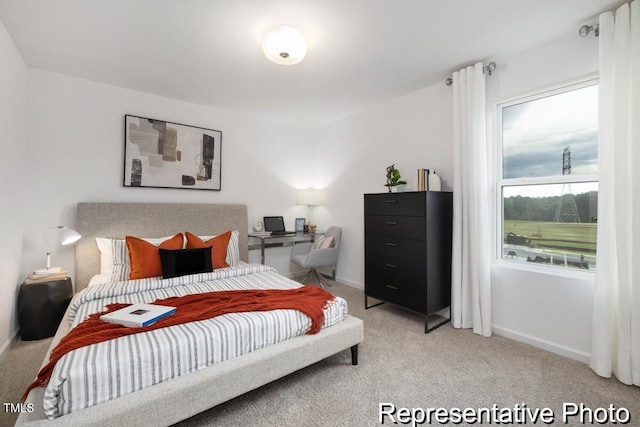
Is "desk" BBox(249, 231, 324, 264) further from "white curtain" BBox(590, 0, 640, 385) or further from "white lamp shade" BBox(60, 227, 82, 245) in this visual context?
"white curtain" BBox(590, 0, 640, 385)

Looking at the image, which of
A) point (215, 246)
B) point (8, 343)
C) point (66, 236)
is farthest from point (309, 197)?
point (8, 343)

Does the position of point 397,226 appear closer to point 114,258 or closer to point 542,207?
point 542,207

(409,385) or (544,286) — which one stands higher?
(544,286)

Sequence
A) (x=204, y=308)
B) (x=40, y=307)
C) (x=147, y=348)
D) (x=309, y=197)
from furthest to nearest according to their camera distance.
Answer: (x=309, y=197) → (x=40, y=307) → (x=204, y=308) → (x=147, y=348)

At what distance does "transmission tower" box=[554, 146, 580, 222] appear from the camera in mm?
2342

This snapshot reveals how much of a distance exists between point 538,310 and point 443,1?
98.9 inches

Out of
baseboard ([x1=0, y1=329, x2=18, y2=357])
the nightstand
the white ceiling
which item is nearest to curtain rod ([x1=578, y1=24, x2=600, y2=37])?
the white ceiling

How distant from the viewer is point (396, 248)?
297 cm

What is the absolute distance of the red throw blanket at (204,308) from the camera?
1.44m

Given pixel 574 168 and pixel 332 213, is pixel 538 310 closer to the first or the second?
pixel 574 168

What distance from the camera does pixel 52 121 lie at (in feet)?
9.43

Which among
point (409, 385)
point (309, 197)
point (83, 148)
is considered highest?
point (83, 148)

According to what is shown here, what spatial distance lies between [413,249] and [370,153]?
66.0 inches

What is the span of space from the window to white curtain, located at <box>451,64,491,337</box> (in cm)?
27
